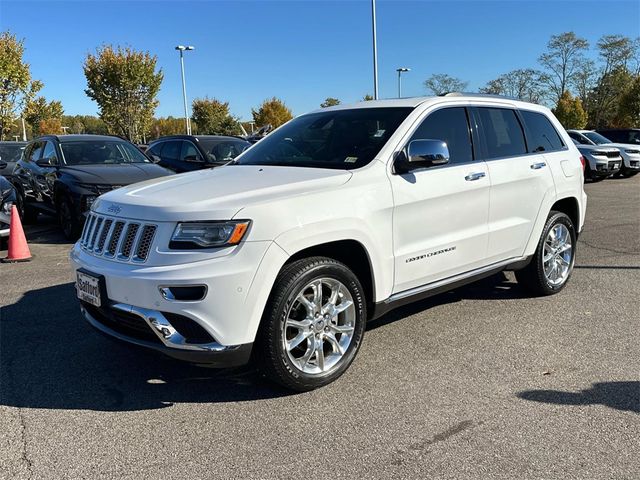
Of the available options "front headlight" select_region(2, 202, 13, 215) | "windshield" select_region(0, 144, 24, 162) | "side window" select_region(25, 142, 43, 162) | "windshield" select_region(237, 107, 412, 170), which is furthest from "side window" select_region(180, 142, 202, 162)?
"windshield" select_region(237, 107, 412, 170)

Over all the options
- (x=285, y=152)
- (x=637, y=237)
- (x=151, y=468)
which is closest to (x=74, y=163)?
(x=285, y=152)

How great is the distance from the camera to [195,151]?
1107 cm

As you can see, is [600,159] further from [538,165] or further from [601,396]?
[601,396]

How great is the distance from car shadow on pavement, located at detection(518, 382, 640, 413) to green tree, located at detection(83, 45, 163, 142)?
33.0 meters

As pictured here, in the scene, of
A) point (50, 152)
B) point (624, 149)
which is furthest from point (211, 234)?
point (624, 149)

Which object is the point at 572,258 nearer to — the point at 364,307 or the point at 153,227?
the point at 364,307

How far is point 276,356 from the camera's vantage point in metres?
3.27

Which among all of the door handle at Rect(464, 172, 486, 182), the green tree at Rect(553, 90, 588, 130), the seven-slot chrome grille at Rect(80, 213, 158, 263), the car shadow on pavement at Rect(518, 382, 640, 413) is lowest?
the car shadow on pavement at Rect(518, 382, 640, 413)

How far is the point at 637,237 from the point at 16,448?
8387 mm

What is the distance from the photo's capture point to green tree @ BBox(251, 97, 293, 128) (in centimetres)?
5795

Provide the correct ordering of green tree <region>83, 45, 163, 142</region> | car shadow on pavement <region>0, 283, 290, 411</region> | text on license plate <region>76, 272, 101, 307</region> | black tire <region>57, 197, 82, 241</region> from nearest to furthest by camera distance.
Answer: text on license plate <region>76, 272, 101, 307</region>
car shadow on pavement <region>0, 283, 290, 411</region>
black tire <region>57, 197, 82, 241</region>
green tree <region>83, 45, 163, 142</region>

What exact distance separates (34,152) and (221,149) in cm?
347

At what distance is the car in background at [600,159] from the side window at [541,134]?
13.4 metres

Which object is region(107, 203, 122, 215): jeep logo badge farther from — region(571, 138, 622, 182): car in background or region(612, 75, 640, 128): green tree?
region(612, 75, 640, 128): green tree
